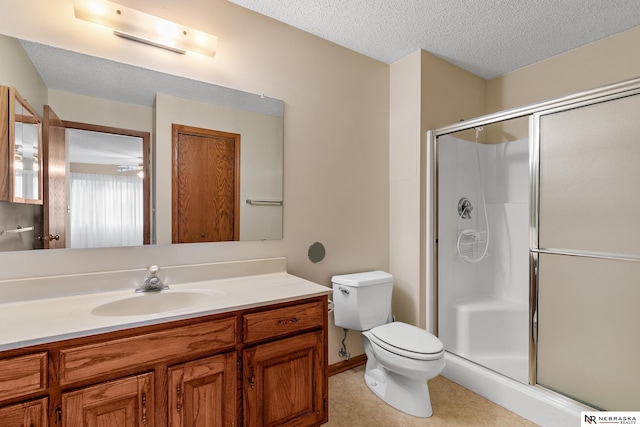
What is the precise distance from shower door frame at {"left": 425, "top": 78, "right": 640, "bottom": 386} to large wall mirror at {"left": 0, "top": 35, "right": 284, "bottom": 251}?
137 cm

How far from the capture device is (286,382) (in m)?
1.47

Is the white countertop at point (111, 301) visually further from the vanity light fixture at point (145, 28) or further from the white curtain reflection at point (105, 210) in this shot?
the vanity light fixture at point (145, 28)

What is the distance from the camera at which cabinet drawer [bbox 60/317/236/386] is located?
41.2 inches

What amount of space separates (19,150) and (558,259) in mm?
3136

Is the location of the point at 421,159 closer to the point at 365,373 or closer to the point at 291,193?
the point at 291,193

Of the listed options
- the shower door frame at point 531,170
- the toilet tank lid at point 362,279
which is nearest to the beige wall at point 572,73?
the shower door frame at point 531,170

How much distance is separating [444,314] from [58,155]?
8.34ft

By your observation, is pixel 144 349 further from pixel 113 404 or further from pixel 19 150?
pixel 19 150

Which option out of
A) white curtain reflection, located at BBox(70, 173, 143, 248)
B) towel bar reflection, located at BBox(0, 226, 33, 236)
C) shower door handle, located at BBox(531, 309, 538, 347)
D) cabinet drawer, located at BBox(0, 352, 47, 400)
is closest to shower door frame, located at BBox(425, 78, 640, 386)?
shower door handle, located at BBox(531, 309, 538, 347)

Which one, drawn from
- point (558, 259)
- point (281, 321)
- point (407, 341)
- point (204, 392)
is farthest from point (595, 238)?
point (204, 392)

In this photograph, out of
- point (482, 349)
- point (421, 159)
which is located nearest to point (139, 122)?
point (421, 159)

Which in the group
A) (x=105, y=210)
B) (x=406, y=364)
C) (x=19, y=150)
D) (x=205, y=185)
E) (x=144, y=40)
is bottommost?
(x=406, y=364)

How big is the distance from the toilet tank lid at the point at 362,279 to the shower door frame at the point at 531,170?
0.41m

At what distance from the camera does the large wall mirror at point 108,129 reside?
4.53 feet
